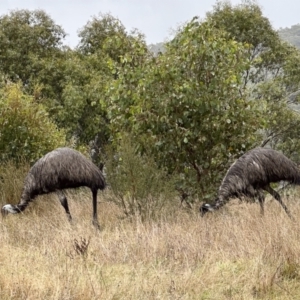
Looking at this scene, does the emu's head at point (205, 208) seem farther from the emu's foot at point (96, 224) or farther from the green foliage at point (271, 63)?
the green foliage at point (271, 63)

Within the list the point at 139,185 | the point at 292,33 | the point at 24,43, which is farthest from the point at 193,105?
the point at 292,33

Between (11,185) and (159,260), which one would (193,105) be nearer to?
(159,260)

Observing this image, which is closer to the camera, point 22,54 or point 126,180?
point 126,180

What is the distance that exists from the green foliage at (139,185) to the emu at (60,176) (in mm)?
369

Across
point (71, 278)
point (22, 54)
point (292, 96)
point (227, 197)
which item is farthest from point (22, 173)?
point (292, 96)

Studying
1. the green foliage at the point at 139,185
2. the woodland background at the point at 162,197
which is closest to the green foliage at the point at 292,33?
the woodland background at the point at 162,197

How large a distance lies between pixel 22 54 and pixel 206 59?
1331 cm

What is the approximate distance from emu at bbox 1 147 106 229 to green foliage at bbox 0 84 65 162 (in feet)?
9.58

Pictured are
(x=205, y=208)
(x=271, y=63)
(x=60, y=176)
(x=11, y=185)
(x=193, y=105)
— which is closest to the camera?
(x=205, y=208)

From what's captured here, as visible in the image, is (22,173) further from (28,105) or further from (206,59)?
(206,59)

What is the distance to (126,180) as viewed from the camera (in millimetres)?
10070

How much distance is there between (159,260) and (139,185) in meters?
3.34

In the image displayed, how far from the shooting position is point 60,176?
32.7 ft

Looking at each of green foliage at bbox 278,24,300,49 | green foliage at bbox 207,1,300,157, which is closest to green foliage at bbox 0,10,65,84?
green foliage at bbox 207,1,300,157
